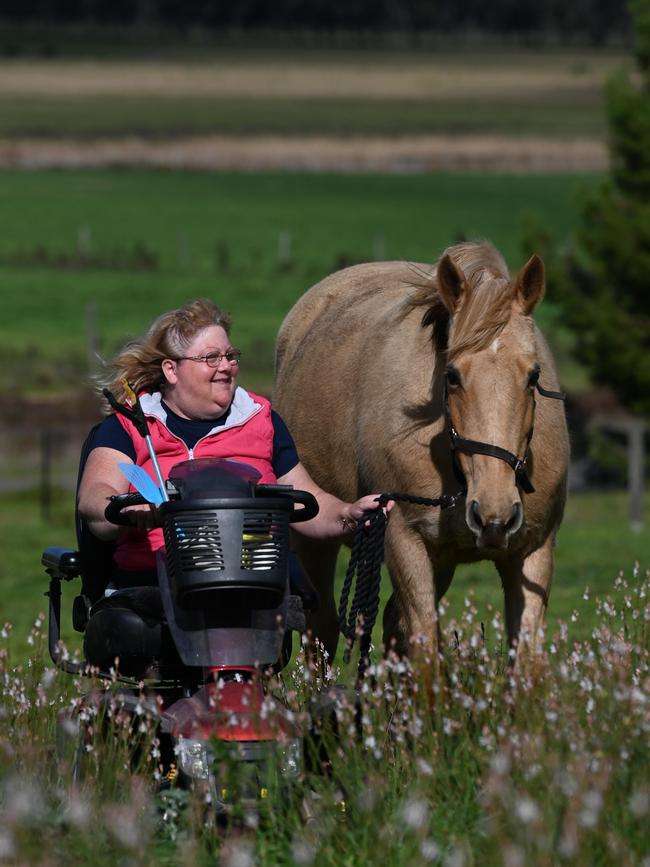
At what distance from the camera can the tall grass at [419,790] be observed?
390 centimetres

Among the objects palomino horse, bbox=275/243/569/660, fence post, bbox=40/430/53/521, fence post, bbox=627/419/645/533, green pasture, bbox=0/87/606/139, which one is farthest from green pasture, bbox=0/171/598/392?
green pasture, bbox=0/87/606/139

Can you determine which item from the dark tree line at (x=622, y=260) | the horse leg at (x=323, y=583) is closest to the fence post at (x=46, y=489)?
the dark tree line at (x=622, y=260)

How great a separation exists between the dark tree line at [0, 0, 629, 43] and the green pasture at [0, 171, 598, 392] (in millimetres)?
84941

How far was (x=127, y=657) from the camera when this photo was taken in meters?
5.39

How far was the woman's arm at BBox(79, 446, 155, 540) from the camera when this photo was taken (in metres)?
5.50

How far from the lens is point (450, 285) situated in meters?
5.98

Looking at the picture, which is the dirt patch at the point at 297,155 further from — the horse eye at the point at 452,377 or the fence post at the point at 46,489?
the horse eye at the point at 452,377

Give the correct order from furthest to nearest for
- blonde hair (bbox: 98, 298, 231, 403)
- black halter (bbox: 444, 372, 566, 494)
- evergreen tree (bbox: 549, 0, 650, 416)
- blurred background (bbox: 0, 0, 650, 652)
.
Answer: blurred background (bbox: 0, 0, 650, 652)
evergreen tree (bbox: 549, 0, 650, 416)
blonde hair (bbox: 98, 298, 231, 403)
black halter (bbox: 444, 372, 566, 494)

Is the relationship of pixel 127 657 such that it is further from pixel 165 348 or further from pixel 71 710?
pixel 165 348

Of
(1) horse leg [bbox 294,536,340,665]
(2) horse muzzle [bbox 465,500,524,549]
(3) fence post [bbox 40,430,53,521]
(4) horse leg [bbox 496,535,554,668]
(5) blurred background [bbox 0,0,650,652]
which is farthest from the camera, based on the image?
(5) blurred background [bbox 0,0,650,652]

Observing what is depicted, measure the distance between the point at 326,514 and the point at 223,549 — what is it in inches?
42.0

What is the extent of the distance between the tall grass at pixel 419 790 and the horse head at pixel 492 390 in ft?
1.57

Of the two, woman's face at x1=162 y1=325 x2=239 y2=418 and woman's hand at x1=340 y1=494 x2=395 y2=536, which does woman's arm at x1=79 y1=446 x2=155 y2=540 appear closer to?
woman's face at x1=162 y1=325 x2=239 y2=418

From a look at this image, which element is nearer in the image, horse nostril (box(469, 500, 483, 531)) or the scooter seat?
the scooter seat
